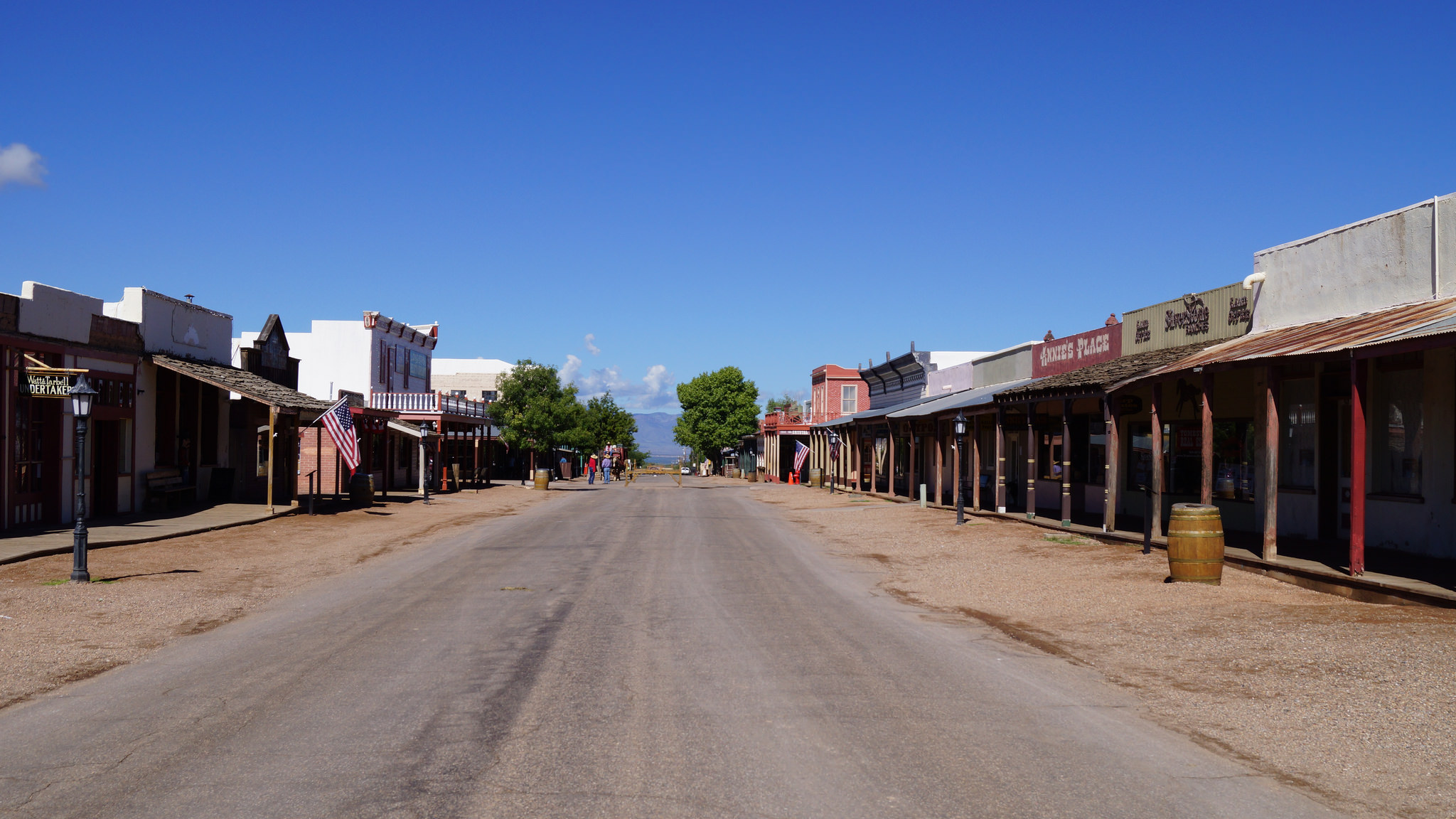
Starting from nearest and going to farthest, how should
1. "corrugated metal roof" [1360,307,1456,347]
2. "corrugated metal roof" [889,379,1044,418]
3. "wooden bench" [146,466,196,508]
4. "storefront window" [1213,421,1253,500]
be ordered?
1. "corrugated metal roof" [1360,307,1456,347]
2. "storefront window" [1213,421,1253,500]
3. "wooden bench" [146,466,196,508]
4. "corrugated metal roof" [889,379,1044,418]

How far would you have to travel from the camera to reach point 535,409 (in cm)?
5162

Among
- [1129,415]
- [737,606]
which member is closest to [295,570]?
[737,606]

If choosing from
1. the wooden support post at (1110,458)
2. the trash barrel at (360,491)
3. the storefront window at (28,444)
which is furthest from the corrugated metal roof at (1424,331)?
the trash barrel at (360,491)

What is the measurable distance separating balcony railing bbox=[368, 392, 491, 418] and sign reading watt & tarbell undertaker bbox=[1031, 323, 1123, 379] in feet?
79.6

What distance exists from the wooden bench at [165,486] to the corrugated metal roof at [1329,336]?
21.2 m

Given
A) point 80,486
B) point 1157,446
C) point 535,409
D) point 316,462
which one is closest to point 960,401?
point 1157,446

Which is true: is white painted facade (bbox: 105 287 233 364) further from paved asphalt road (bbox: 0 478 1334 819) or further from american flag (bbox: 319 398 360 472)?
paved asphalt road (bbox: 0 478 1334 819)

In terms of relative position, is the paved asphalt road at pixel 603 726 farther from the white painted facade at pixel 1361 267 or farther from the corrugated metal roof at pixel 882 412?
the corrugated metal roof at pixel 882 412

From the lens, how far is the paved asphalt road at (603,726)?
5320 millimetres

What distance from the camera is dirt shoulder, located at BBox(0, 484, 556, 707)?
9172 mm

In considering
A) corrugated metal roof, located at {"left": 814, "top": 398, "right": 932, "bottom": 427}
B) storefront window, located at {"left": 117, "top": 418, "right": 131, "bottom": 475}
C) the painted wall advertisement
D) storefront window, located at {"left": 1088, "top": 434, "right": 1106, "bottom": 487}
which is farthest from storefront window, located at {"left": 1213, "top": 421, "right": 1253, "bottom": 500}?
storefront window, located at {"left": 117, "top": 418, "right": 131, "bottom": 475}

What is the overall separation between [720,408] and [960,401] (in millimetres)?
69281

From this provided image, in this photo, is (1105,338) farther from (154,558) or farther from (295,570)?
(154,558)

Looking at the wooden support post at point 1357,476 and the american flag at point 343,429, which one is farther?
the american flag at point 343,429
